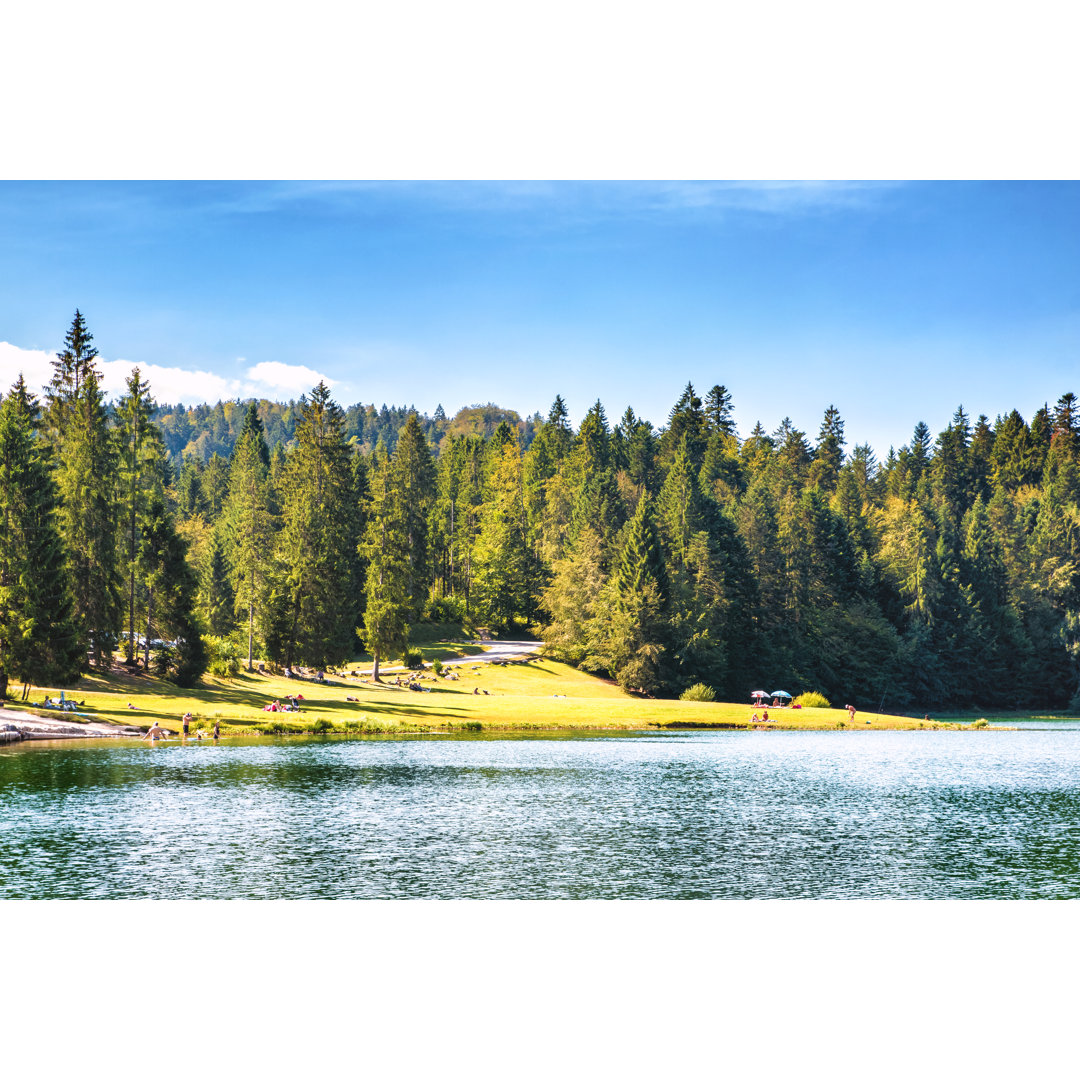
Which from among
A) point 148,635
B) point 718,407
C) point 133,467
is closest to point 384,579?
point 148,635

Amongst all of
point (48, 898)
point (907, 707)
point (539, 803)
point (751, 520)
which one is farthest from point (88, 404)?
point (907, 707)

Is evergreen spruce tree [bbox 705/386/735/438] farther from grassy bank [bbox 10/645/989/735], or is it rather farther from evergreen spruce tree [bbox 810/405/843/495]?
grassy bank [bbox 10/645/989/735]

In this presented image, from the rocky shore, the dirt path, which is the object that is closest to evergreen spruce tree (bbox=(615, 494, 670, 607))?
the dirt path

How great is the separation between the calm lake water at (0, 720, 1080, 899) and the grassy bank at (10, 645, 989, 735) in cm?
621

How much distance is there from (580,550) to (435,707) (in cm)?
3656

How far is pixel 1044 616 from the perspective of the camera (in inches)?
4151

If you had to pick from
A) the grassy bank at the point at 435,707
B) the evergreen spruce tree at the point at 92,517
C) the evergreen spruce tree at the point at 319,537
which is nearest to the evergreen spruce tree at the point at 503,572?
the evergreen spruce tree at the point at 319,537

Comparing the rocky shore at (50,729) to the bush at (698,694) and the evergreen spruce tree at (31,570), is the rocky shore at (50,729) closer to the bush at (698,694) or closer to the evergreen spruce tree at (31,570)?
the evergreen spruce tree at (31,570)

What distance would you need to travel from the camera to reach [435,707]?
2467 inches

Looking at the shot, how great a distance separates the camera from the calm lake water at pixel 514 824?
2342 cm

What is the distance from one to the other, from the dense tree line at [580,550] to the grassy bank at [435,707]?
263cm

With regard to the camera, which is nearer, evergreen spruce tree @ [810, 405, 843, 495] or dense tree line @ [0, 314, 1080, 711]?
dense tree line @ [0, 314, 1080, 711]

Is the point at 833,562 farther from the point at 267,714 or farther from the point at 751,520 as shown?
the point at 267,714

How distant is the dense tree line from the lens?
59.6 metres
